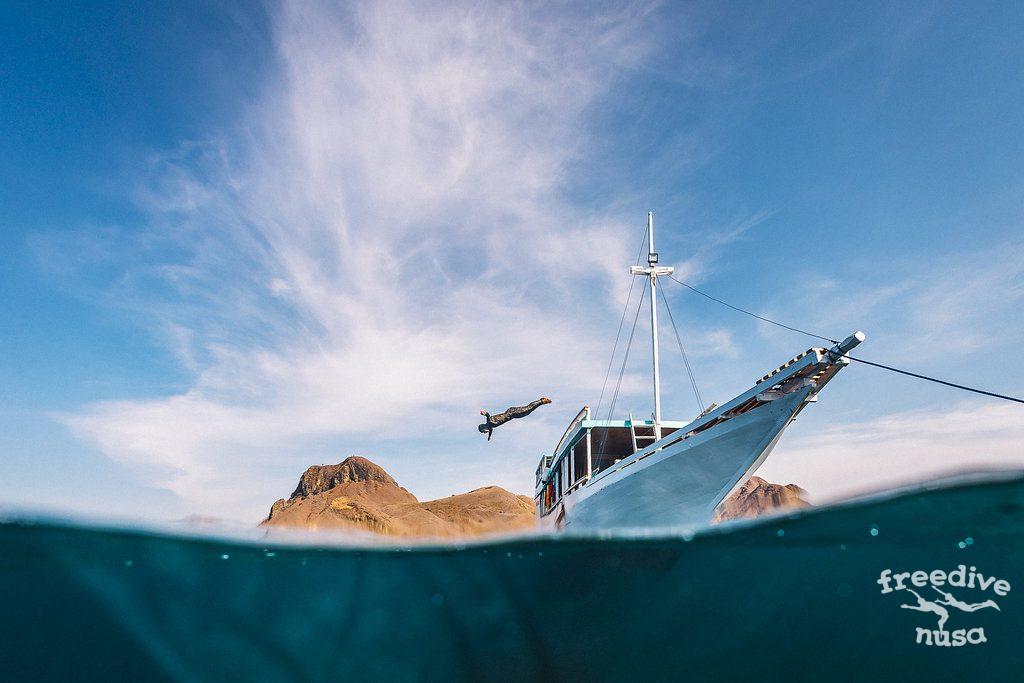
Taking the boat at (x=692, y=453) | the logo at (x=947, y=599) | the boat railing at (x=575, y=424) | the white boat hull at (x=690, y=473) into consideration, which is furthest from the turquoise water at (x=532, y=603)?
the boat railing at (x=575, y=424)

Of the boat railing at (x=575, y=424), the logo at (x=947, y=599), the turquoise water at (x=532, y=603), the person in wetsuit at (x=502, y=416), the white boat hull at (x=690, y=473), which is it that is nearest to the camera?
the turquoise water at (x=532, y=603)

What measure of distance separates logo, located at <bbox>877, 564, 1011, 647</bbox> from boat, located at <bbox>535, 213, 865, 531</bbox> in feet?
18.3

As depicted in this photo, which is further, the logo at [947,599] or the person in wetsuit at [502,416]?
the person in wetsuit at [502,416]

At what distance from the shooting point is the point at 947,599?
302 inches

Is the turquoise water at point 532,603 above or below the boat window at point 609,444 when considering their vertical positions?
below

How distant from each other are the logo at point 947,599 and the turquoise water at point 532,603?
9cm

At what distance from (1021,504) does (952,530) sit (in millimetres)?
1019

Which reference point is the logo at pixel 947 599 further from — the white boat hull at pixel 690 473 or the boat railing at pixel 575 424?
the boat railing at pixel 575 424

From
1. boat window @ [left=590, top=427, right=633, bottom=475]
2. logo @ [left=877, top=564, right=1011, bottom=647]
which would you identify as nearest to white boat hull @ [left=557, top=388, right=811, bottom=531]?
boat window @ [left=590, top=427, right=633, bottom=475]

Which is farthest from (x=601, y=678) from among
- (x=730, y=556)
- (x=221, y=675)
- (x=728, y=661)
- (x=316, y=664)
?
(x=221, y=675)

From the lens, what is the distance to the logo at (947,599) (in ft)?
25.4

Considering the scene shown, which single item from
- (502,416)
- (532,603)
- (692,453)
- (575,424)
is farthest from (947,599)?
(502,416)

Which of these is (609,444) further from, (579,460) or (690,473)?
(690,473)

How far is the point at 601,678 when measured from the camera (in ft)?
28.3
